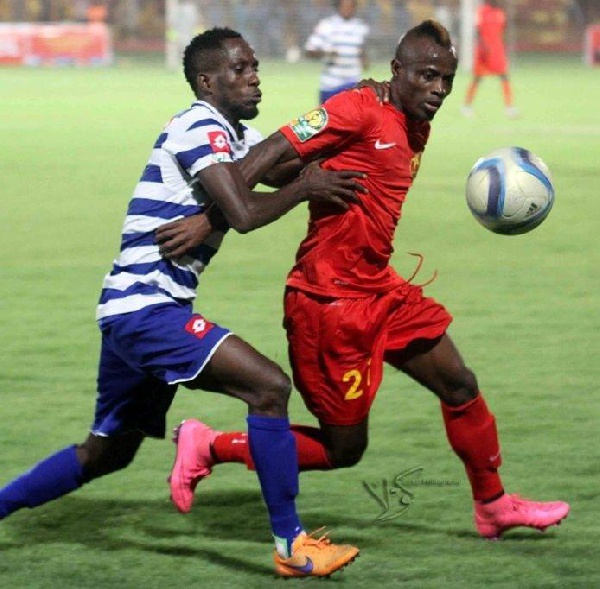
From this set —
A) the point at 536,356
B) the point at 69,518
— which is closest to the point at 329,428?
the point at 69,518

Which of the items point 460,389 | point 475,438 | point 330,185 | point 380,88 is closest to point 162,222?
point 330,185

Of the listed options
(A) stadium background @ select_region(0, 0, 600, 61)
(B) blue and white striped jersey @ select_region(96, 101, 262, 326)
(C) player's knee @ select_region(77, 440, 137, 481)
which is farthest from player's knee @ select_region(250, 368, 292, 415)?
(A) stadium background @ select_region(0, 0, 600, 61)

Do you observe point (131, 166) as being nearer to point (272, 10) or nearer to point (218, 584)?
point (218, 584)

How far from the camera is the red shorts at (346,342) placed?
18.3ft

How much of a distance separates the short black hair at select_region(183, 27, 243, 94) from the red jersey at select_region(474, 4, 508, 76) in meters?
21.7

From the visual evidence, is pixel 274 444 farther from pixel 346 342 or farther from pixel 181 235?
pixel 181 235

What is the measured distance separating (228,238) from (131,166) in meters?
5.91

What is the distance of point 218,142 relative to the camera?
5.15 m

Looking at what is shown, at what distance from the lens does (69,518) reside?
→ 5.93 m

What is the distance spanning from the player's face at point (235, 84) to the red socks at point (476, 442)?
51.9 inches

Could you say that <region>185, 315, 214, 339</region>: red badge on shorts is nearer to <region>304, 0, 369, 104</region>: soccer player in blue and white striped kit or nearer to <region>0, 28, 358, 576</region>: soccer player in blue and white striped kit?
<region>0, 28, 358, 576</region>: soccer player in blue and white striped kit

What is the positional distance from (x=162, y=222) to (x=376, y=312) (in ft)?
2.83

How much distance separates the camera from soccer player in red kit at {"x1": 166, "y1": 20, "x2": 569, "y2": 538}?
18.1ft

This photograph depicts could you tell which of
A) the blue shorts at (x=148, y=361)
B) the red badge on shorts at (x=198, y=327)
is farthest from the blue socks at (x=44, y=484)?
the red badge on shorts at (x=198, y=327)
